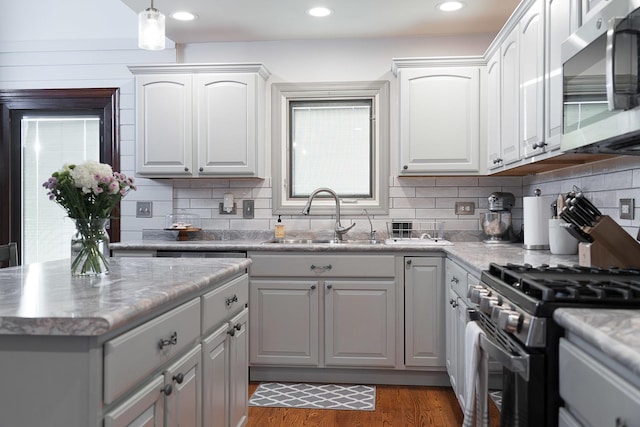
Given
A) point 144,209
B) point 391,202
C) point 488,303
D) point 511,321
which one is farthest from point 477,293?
point 144,209

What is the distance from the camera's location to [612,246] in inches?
79.1

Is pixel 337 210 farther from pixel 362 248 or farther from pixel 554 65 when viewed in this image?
pixel 554 65

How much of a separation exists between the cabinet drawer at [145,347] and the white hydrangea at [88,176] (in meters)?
0.50

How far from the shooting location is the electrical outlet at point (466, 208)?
399cm

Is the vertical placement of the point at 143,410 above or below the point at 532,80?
below

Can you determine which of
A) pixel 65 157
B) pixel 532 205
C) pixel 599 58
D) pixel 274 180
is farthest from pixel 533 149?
pixel 65 157

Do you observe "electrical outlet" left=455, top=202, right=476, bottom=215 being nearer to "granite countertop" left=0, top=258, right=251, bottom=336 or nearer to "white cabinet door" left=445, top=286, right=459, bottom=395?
"white cabinet door" left=445, top=286, right=459, bottom=395

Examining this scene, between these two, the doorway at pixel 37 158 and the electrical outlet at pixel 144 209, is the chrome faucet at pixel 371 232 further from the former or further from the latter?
the doorway at pixel 37 158

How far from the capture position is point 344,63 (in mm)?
4070

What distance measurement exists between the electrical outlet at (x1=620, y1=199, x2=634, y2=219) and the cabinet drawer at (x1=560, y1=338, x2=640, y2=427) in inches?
55.1

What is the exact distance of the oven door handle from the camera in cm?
129

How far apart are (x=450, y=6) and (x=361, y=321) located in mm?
2130

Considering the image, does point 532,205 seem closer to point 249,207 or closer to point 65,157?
point 249,207

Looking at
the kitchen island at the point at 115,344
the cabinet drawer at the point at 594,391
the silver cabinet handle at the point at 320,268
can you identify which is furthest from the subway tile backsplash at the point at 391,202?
the cabinet drawer at the point at 594,391
